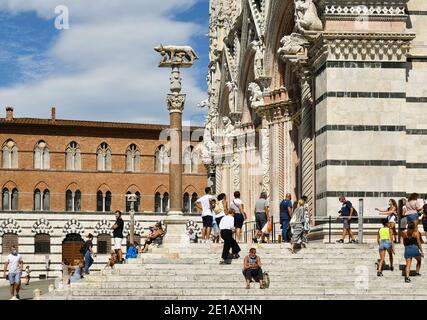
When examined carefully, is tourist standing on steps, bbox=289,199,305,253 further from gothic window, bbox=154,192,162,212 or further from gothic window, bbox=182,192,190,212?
gothic window, bbox=154,192,162,212

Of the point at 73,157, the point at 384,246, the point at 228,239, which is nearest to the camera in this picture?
the point at 384,246

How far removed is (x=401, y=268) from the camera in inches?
841

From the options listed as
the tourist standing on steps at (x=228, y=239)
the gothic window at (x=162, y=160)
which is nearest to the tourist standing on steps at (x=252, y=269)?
the tourist standing on steps at (x=228, y=239)

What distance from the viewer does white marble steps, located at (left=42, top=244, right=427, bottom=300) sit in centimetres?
1994

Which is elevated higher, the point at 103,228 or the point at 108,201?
the point at 108,201

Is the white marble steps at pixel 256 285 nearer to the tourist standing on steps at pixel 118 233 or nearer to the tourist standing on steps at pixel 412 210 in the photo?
the tourist standing on steps at pixel 412 210

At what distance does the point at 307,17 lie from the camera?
25.6m

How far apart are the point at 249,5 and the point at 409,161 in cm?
1285

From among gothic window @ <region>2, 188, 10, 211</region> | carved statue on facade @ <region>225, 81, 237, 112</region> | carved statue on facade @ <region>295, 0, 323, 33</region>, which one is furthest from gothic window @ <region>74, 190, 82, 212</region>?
carved statue on facade @ <region>295, 0, 323, 33</region>

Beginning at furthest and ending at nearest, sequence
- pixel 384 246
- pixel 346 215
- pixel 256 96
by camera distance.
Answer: pixel 256 96, pixel 346 215, pixel 384 246

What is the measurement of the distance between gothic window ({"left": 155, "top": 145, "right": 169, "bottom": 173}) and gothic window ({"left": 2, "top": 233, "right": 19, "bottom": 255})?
11.3 meters

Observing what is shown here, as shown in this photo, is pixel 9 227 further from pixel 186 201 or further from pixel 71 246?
pixel 186 201

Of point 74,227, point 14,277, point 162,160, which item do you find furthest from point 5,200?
point 14,277

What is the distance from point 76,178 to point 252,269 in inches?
1991
